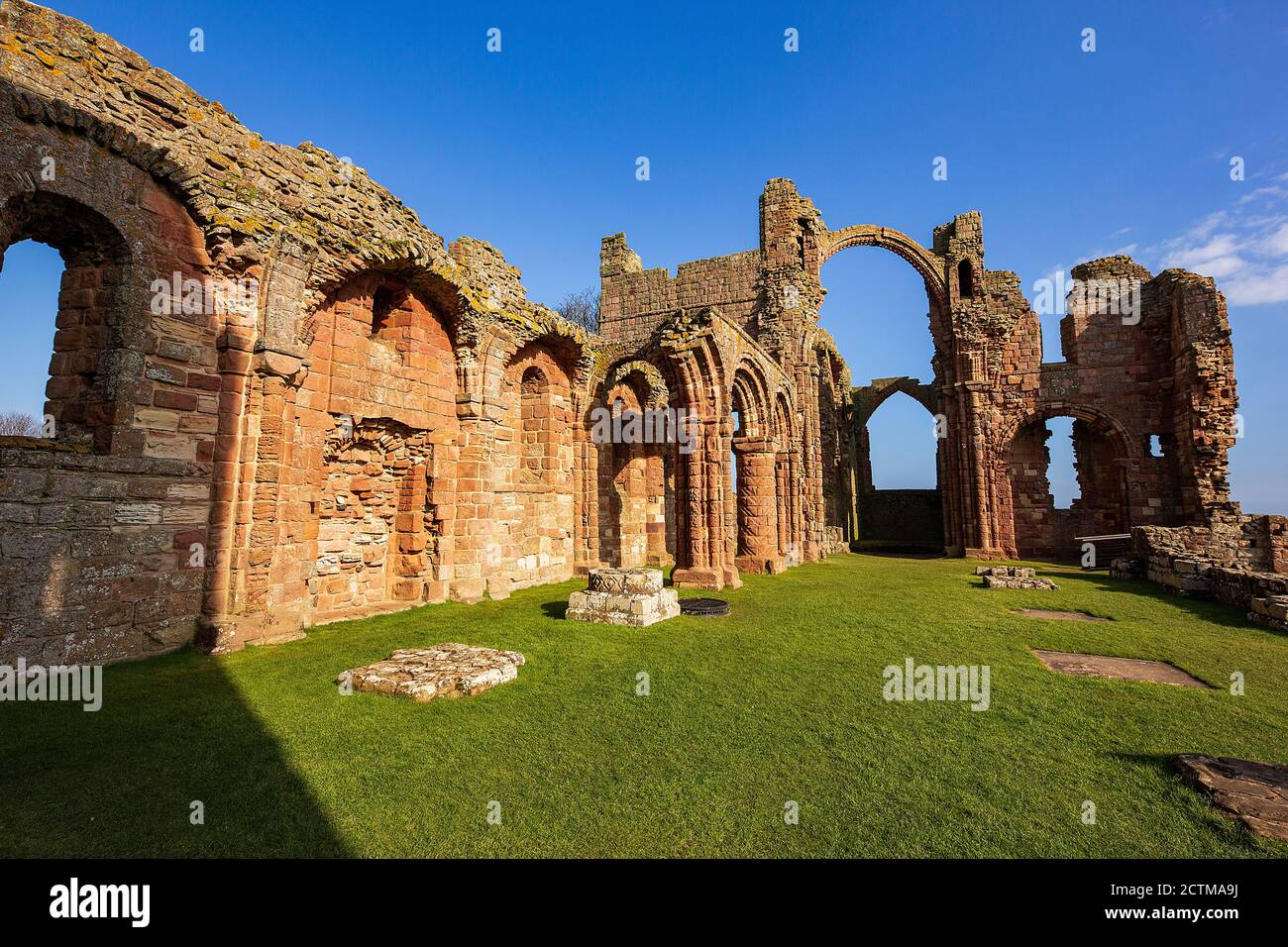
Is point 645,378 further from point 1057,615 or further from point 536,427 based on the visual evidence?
point 1057,615

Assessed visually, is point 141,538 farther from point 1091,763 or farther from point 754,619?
point 1091,763

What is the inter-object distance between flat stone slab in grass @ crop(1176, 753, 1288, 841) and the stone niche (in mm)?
5422

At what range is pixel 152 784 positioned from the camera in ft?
10.3

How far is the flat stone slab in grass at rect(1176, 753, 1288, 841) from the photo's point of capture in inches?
108

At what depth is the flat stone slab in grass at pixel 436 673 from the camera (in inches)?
186

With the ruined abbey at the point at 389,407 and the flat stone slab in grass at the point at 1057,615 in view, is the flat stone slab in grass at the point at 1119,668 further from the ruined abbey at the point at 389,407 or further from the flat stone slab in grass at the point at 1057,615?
the ruined abbey at the point at 389,407

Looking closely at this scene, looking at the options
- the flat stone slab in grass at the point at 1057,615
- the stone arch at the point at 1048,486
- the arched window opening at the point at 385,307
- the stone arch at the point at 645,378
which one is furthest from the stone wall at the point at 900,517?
the arched window opening at the point at 385,307

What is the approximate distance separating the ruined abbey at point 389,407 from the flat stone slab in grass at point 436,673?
232 centimetres

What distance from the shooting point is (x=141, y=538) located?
5.65 m

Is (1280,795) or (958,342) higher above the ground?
(958,342)

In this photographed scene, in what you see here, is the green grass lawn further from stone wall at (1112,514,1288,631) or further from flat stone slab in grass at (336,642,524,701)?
stone wall at (1112,514,1288,631)
